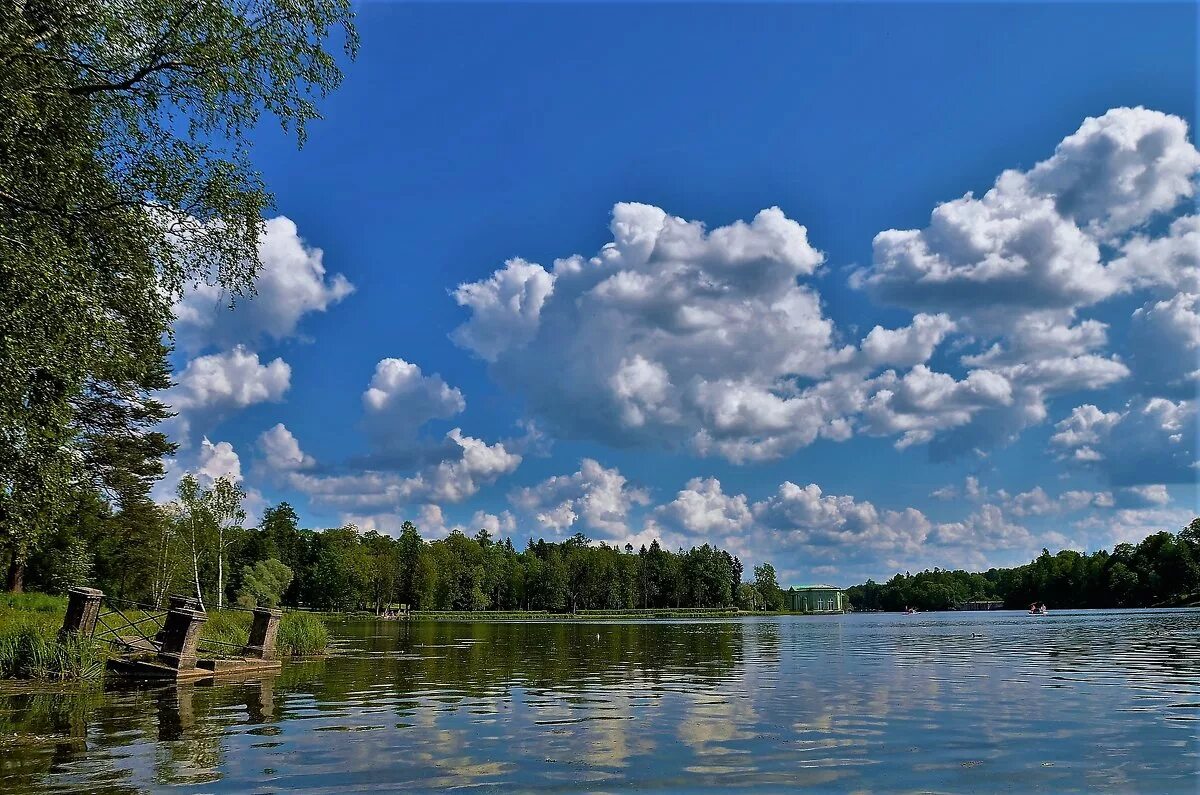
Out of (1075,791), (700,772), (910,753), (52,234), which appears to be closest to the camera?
(1075,791)

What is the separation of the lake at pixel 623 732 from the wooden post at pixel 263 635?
343 centimetres

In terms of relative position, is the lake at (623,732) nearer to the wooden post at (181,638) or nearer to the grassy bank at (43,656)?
the wooden post at (181,638)

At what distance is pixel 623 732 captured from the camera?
766 inches

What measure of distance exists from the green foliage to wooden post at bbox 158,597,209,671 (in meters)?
91.1

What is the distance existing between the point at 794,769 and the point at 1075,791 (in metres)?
4.36

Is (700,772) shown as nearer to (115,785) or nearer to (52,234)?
(115,785)

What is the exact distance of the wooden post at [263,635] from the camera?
39562 mm

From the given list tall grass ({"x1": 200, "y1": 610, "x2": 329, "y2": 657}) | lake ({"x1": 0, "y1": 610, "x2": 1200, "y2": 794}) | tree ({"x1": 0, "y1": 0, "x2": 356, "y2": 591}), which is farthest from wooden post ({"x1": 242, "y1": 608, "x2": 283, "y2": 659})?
tree ({"x1": 0, "y1": 0, "x2": 356, "y2": 591})

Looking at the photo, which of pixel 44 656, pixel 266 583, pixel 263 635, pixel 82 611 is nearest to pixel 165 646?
pixel 82 611

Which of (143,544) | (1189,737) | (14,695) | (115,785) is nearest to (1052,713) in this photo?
(1189,737)

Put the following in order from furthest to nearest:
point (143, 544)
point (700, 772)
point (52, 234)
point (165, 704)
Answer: point (143, 544) → point (165, 704) → point (52, 234) → point (700, 772)

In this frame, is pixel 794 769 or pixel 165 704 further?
pixel 165 704

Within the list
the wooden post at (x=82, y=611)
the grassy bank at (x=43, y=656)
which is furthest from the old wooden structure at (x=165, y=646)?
the grassy bank at (x=43, y=656)

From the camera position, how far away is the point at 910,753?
55.2ft
